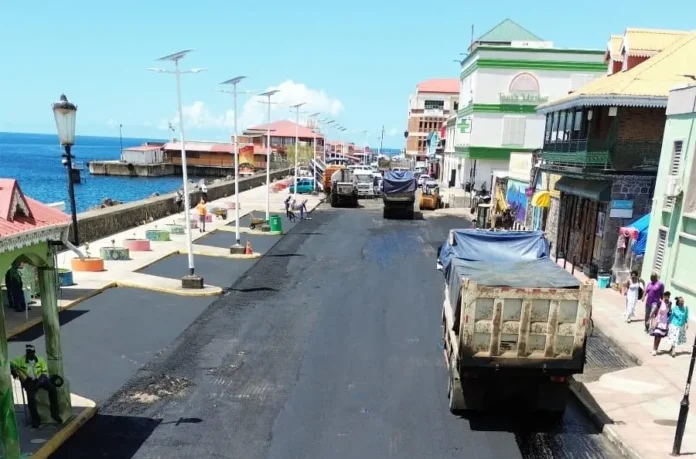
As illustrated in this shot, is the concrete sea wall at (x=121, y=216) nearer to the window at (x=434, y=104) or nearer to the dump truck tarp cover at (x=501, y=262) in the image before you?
the dump truck tarp cover at (x=501, y=262)

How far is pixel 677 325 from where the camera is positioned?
13305 mm

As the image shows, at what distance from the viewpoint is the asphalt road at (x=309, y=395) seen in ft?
29.5

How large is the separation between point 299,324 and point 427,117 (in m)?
109

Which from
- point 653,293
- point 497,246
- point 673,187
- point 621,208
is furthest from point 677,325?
point 621,208

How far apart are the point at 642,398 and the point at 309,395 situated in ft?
22.9

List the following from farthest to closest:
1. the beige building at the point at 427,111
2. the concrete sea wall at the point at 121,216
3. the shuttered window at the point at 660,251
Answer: the beige building at the point at 427,111
the concrete sea wall at the point at 121,216
the shuttered window at the point at 660,251

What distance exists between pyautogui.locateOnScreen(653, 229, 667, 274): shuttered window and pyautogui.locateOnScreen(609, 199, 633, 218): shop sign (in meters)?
2.75

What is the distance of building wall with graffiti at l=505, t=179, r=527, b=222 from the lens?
31.2m

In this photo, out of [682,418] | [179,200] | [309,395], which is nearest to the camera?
[682,418]

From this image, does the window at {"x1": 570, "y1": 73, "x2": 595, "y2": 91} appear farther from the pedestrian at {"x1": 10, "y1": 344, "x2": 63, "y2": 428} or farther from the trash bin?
the pedestrian at {"x1": 10, "y1": 344, "x2": 63, "y2": 428}

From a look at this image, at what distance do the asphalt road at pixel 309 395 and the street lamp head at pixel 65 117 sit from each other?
5920 mm

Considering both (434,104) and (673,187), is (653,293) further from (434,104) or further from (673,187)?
(434,104)

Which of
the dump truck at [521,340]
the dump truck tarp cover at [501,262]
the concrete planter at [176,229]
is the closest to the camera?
the dump truck at [521,340]

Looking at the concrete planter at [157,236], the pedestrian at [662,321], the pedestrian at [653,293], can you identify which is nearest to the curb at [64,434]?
the pedestrian at [662,321]
